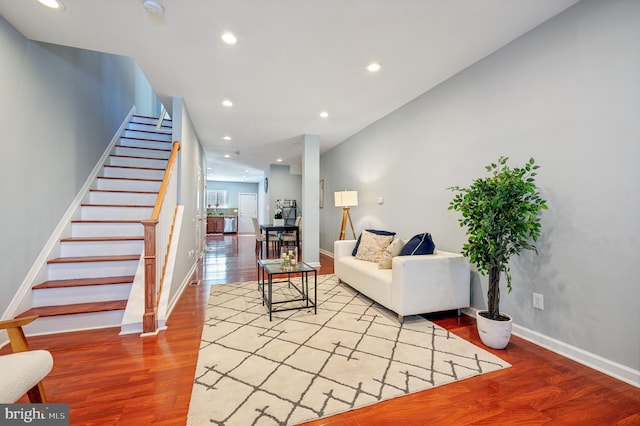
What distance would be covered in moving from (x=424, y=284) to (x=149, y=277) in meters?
2.57

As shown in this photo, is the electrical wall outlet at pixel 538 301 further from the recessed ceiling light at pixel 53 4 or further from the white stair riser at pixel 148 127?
the white stair riser at pixel 148 127

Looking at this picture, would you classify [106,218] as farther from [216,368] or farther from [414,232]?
[414,232]

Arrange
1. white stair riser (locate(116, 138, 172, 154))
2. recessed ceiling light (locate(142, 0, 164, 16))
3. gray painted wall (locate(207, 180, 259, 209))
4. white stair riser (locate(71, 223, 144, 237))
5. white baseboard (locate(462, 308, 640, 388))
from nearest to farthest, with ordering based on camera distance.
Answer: white baseboard (locate(462, 308, 640, 388)), recessed ceiling light (locate(142, 0, 164, 16)), white stair riser (locate(71, 223, 144, 237)), white stair riser (locate(116, 138, 172, 154)), gray painted wall (locate(207, 180, 259, 209))

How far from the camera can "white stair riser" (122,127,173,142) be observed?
16.1 feet

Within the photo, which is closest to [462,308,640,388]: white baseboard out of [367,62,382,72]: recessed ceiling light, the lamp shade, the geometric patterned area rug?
the geometric patterned area rug

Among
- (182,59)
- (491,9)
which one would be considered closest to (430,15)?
(491,9)

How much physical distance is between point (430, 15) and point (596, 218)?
6.34ft

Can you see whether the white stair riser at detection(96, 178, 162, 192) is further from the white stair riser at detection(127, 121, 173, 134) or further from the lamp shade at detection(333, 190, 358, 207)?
the lamp shade at detection(333, 190, 358, 207)

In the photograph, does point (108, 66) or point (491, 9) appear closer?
point (491, 9)

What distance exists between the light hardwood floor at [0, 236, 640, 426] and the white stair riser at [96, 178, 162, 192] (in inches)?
83.7

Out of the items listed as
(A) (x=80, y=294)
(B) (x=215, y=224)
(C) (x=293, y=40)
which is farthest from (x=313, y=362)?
(B) (x=215, y=224)

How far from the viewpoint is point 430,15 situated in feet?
6.89

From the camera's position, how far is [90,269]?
2.81 m

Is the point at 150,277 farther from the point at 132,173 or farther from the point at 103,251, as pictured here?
the point at 132,173
